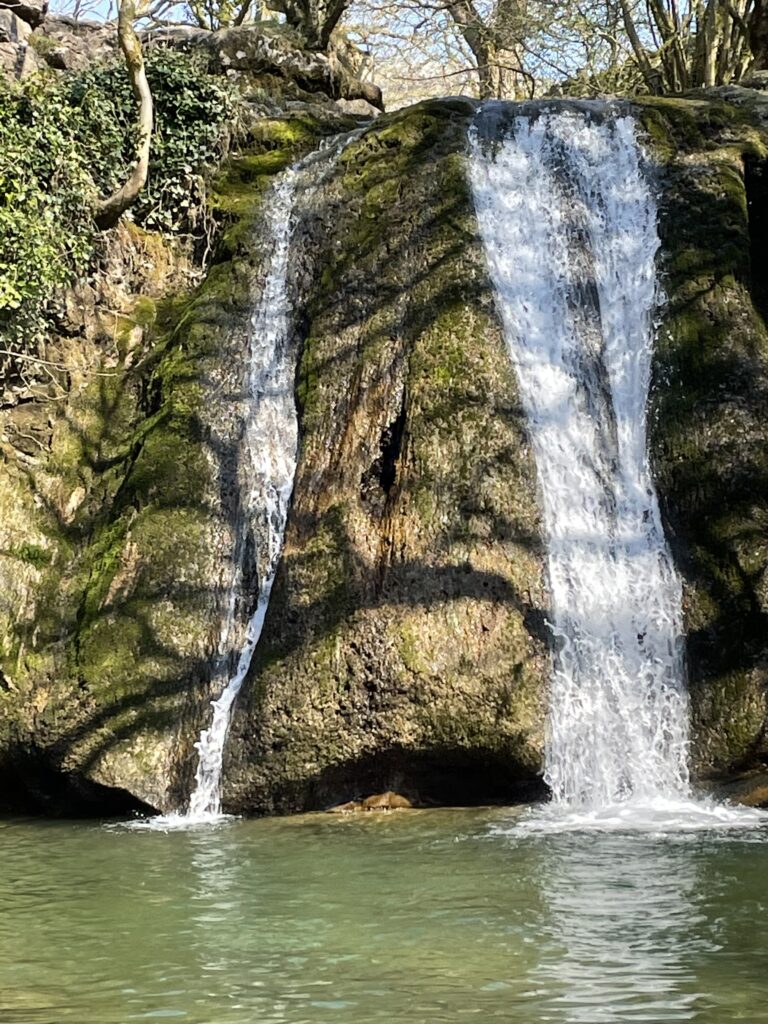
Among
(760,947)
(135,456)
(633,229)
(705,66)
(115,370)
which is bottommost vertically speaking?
(760,947)

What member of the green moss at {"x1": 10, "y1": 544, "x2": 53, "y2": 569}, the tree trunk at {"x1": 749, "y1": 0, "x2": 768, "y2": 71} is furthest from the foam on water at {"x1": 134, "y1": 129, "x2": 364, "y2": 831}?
the tree trunk at {"x1": 749, "y1": 0, "x2": 768, "y2": 71}

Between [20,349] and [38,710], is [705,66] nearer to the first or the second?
[20,349]

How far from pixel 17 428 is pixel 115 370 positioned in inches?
46.5

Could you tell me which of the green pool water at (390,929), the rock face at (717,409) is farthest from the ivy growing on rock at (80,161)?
the green pool water at (390,929)

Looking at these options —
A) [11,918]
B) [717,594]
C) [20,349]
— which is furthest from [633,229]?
Result: [11,918]

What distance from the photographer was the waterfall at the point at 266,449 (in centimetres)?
962

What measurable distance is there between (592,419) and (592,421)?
2cm

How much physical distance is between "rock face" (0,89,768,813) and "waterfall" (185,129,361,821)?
13 cm

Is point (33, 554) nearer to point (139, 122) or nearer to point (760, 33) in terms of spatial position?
point (139, 122)

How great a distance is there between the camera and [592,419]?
35.5ft

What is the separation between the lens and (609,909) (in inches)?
222

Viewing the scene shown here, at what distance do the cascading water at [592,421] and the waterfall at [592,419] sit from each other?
0.04ft

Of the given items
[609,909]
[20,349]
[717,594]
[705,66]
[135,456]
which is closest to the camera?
[609,909]

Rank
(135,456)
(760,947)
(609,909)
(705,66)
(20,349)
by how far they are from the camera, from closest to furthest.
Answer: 1. (760,947)
2. (609,909)
3. (135,456)
4. (20,349)
5. (705,66)
